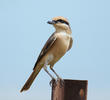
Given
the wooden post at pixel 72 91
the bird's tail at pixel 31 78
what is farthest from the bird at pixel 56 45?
the wooden post at pixel 72 91

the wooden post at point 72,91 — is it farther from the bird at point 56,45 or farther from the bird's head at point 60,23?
the bird's head at point 60,23

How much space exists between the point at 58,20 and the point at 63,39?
239 mm

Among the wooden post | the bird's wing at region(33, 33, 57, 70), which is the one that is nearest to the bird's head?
the bird's wing at region(33, 33, 57, 70)

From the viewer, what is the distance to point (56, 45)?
3.41 meters

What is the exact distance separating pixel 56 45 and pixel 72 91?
0.78 meters

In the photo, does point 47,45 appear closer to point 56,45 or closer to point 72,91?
point 56,45

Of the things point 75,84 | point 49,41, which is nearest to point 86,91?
point 75,84

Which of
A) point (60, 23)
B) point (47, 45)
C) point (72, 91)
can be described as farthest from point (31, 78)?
point (72, 91)

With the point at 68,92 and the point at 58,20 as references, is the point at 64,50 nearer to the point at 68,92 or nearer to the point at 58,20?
the point at 58,20

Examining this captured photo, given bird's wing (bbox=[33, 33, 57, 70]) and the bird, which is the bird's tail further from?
bird's wing (bbox=[33, 33, 57, 70])

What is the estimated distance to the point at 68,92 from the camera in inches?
110

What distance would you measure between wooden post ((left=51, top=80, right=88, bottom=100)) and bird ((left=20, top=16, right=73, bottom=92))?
0.52 meters

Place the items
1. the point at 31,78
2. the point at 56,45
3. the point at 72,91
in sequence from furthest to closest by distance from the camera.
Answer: the point at 31,78 < the point at 56,45 < the point at 72,91

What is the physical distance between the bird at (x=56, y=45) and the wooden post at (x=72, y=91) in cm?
52
